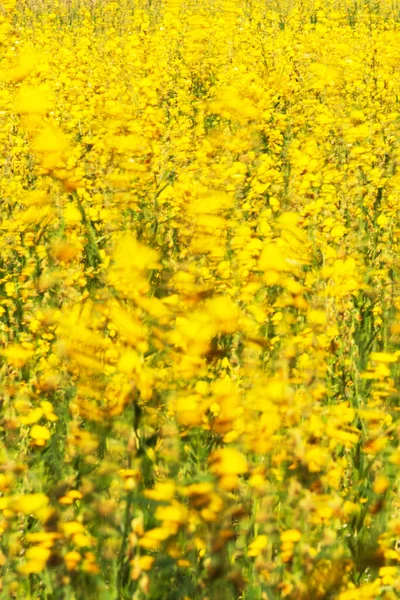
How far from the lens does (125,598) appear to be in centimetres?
160

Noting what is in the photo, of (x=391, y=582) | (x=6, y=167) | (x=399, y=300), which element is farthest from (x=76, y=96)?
(x=391, y=582)

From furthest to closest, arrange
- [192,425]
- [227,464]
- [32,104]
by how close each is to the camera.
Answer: [32,104]
[192,425]
[227,464]

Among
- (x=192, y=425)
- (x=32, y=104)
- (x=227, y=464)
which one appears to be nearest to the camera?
(x=227, y=464)

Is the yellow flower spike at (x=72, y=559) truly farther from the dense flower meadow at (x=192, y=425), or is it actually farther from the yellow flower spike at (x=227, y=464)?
the yellow flower spike at (x=227, y=464)

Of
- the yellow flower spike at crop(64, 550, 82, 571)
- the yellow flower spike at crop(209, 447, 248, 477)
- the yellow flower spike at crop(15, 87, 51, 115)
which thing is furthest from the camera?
the yellow flower spike at crop(15, 87, 51, 115)

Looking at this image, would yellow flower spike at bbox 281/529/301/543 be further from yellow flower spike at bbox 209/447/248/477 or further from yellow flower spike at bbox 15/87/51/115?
yellow flower spike at bbox 15/87/51/115

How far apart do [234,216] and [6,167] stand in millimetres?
1469

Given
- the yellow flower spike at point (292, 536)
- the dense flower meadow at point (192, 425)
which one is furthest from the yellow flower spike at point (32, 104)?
the yellow flower spike at point (292, 536)

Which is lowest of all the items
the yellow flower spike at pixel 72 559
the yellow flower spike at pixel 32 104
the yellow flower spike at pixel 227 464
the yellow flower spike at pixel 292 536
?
the yellow flower spike at pixel 72 559

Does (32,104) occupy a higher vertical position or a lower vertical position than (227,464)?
higher

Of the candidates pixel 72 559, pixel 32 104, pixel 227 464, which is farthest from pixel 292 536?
pixel 32 104

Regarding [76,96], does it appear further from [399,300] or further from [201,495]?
[201,495]

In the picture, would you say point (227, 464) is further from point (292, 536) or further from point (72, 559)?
point (72, 559)

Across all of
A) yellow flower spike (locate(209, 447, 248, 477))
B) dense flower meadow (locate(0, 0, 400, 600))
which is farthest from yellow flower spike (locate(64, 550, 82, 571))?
yellow flower spike (locate(209, 447, 248, 477))
